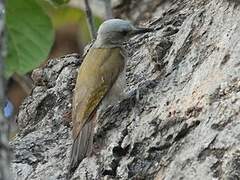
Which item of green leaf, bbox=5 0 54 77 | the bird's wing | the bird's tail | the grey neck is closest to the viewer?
the bird's tail

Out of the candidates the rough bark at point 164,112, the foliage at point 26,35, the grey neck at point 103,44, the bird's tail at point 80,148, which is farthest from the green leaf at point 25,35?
the bird's tail at point 80,148

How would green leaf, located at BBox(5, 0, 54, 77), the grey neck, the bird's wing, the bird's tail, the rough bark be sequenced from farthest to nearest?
the grey neck → green leaf, located at BBox(5, 0, 54, 77) → the bird's wing → the bird's tail → the rough bark

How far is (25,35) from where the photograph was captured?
657 centimetres

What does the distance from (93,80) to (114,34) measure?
23.7 inches

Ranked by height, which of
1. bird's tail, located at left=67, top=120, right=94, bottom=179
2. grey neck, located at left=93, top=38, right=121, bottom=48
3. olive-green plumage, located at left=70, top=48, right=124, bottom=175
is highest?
grey neck, located at left=93, top=38, right=121, bottom=48

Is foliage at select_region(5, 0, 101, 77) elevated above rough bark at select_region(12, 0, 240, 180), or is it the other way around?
foliage at select_region(5, 0, 101, 77)

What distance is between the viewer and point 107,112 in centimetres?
601

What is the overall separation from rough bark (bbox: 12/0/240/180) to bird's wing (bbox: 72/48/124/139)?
125mm

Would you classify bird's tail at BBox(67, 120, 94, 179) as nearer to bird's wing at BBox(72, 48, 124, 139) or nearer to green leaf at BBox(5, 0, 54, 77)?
bird's wing at BBox(72, 48, 124, 139)

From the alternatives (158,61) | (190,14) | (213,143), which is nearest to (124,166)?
(213,143)

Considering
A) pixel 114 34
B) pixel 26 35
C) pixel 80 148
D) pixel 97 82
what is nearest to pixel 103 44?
pixel 114 34

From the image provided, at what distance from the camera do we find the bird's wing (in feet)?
19.4

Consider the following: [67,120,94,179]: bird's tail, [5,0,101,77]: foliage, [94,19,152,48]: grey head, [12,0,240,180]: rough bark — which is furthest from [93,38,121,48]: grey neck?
[67,120,94,179]: bird's tail

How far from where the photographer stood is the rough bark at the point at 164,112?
4848 mm
